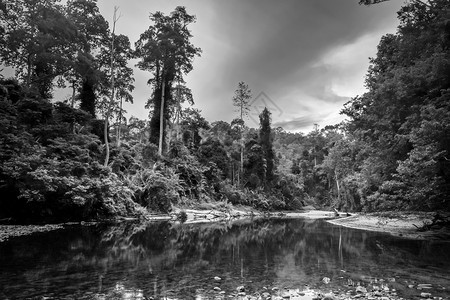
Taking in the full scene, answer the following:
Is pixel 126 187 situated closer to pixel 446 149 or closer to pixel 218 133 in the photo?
pixel 446 149

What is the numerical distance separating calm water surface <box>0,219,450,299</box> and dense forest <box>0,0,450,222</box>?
4.68m

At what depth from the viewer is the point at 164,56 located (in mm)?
35125

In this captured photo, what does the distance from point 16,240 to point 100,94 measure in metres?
22.5

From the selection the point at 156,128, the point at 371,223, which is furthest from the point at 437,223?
the point at 156,128

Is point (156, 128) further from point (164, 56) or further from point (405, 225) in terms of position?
point (405, 225)

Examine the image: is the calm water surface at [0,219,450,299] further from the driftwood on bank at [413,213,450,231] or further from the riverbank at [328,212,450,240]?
the driftwood on bank at [413,213,450,231]

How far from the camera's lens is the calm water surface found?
241 inches

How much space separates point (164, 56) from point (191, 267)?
103 feet

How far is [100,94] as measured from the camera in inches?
1219

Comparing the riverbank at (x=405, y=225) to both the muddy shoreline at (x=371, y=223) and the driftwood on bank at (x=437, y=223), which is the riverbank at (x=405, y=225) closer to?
the muddy shoreline at (x=371, y=223)

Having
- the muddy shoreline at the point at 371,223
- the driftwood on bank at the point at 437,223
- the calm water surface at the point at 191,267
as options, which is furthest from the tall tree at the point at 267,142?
the calm water surface at the point at 191,267

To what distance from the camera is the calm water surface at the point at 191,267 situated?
20.1 ft

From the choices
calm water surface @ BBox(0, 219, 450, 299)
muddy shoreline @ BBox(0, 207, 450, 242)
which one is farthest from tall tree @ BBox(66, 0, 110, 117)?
calm water surface @ BBox(0, 219, 450, 299)

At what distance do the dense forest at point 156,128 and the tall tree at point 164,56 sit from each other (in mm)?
131
